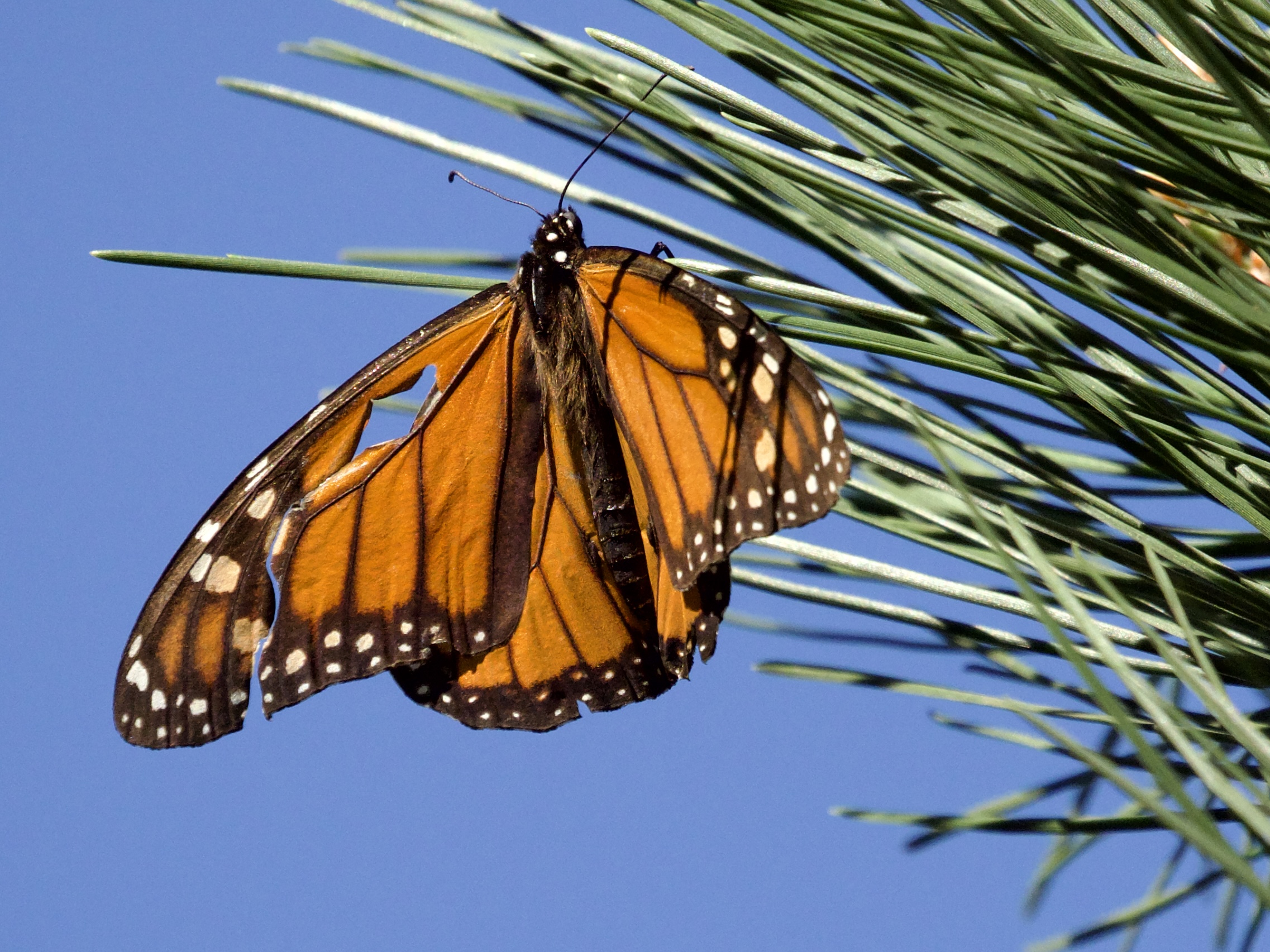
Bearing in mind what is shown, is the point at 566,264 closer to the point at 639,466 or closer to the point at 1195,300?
the point at 639,466

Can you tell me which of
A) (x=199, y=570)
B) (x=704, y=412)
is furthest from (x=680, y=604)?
(x=199, y=570)

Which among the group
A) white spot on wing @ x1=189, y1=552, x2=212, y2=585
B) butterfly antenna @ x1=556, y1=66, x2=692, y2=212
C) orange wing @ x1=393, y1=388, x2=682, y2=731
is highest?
butterfly antenna @ x1=556, y1=66, x2=692, y2=212

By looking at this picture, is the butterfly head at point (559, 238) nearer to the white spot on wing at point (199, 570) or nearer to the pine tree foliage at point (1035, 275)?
the pine tree foliage at point (1035, 275)

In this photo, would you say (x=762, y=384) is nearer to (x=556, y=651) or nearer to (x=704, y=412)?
(x=704, y=412)

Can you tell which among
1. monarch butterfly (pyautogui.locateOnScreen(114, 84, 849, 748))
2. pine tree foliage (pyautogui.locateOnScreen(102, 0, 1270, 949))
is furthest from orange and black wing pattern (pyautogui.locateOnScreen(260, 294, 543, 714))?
pine tree foliage (pyautogui.locateOnScreen(102, 0, 1270, 949))

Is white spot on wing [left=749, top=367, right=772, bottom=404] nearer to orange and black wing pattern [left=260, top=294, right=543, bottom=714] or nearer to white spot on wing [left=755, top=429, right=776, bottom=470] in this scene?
white spot on wing [left=755, top=429, right=776, bottom=470]

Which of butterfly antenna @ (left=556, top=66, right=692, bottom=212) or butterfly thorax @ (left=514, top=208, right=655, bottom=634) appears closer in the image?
butterfly antenna @ (left=556, top=66, right=692, bottom=212)

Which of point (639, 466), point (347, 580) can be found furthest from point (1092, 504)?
point (347, 580)
